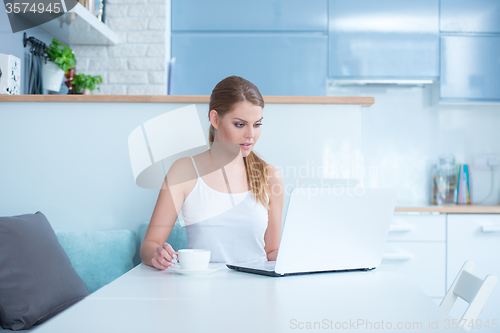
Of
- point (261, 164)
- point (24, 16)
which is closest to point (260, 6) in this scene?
point (24, 16)

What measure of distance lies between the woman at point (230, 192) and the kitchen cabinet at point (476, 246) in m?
1.29

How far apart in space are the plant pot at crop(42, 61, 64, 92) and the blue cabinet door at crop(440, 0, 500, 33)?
2384 millimetres

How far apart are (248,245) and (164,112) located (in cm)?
68

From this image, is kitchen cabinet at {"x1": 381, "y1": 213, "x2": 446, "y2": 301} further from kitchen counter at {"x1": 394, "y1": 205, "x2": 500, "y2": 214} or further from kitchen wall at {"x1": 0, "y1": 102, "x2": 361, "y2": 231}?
kitchen wall at {"x1": 0, "y1": 102, "x2": 361, "y2": 231}

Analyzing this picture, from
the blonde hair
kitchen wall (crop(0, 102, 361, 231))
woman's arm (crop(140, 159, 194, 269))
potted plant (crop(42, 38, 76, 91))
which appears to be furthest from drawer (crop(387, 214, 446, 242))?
potted plant (crop(42, 38, 76, 91))

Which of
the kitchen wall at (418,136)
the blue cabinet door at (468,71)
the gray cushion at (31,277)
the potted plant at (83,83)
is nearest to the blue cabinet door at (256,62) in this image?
the kitchen wall at (418,136)

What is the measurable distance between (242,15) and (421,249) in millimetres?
1858

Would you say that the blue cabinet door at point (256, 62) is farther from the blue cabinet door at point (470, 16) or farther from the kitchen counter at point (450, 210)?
the kitchen counter at point (450, 210)

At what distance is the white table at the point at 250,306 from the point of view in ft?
2.02

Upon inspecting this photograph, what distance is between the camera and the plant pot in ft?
7.16

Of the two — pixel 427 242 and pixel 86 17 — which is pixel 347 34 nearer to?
pixel 427 242

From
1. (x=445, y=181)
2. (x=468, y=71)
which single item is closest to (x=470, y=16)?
(x=468, y=71)

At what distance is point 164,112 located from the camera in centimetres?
175

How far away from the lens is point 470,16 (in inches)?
108
